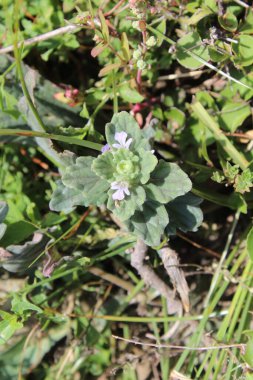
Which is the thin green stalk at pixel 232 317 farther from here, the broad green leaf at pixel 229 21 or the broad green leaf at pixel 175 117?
the broad green leaf at pixel 229 21

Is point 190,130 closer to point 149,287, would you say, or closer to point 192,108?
point 192,108

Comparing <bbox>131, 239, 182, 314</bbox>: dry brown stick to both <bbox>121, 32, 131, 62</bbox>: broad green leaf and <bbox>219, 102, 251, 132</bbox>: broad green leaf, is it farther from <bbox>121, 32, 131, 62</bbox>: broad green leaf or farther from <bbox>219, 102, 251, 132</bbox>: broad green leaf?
<bbox>121, 32, 131, 62</bbox>: broad green leaf

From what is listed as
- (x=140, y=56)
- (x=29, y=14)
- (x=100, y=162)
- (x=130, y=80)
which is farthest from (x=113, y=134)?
(x=29, y=14)

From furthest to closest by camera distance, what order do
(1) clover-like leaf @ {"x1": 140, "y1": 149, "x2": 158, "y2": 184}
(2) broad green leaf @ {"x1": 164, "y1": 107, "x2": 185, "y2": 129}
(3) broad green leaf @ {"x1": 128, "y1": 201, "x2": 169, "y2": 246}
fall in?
(2) broad green leaf @ {"x1": 164, "y1": 107, "x2": 185, "y2": 129} < (3) broad green leaf @ {"x1": 128, "y1": 201, "x2": 169, "y2": 246} < (1) clover-like leaf @ {"x1": 140, "y1": 149, "x2": 158, "y2": 184}

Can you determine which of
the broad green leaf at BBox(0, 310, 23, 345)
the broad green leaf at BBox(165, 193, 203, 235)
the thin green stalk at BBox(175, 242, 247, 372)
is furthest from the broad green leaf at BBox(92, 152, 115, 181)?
the thin green stalk at BBox(175, 242, 247, 372)

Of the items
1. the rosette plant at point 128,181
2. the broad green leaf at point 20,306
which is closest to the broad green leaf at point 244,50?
the rosette plant at point 128,181

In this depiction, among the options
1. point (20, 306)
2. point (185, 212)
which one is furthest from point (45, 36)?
point (20, 306)

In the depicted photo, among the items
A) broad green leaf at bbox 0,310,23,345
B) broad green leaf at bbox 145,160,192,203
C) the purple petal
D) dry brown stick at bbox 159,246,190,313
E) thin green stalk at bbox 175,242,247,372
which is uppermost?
the purple petal

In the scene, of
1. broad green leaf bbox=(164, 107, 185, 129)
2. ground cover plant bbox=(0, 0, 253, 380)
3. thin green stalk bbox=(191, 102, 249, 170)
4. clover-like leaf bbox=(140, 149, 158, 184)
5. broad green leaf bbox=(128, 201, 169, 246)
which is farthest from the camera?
broad green leaf bbox=(164, 107, 185, 129)
